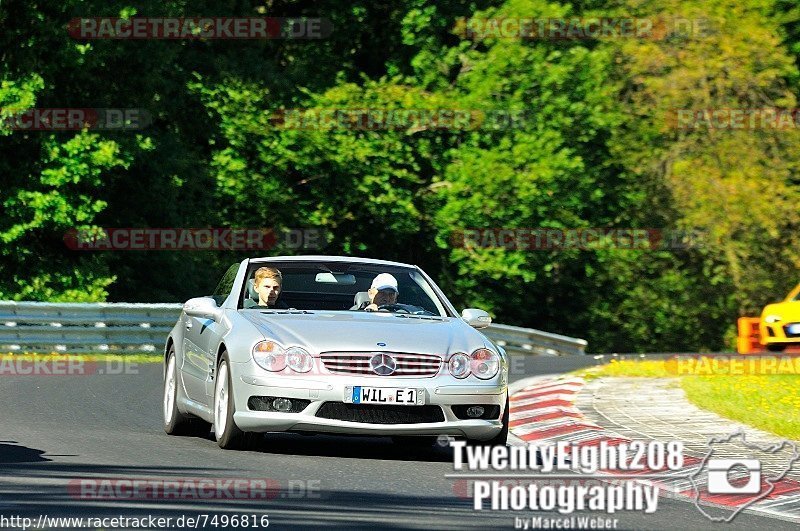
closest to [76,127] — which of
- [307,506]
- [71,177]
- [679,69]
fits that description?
[71,177]

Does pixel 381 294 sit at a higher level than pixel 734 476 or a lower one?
higher

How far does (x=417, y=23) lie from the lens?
44.4m

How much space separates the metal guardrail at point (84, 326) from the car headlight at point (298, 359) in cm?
1404

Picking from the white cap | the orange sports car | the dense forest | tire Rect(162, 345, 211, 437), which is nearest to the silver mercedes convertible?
the white cap

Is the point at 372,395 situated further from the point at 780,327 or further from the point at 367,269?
the point at 780,327

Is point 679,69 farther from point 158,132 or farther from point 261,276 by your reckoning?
point 261,276

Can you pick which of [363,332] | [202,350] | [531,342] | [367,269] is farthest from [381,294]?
[531,342]

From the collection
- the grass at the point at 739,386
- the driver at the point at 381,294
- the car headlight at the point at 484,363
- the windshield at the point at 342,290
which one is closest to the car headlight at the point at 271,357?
the windshield at the point at 342,290

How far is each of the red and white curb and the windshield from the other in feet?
4.72

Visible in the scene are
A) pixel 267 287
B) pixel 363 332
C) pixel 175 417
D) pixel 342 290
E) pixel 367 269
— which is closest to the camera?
pixel 363 332

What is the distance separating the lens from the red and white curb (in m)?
10.4

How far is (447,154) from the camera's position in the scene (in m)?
43.6

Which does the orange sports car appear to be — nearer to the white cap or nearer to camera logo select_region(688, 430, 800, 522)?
camera logo select_region(688, 430, 800, 522)

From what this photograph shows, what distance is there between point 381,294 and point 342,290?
0.98 metres
